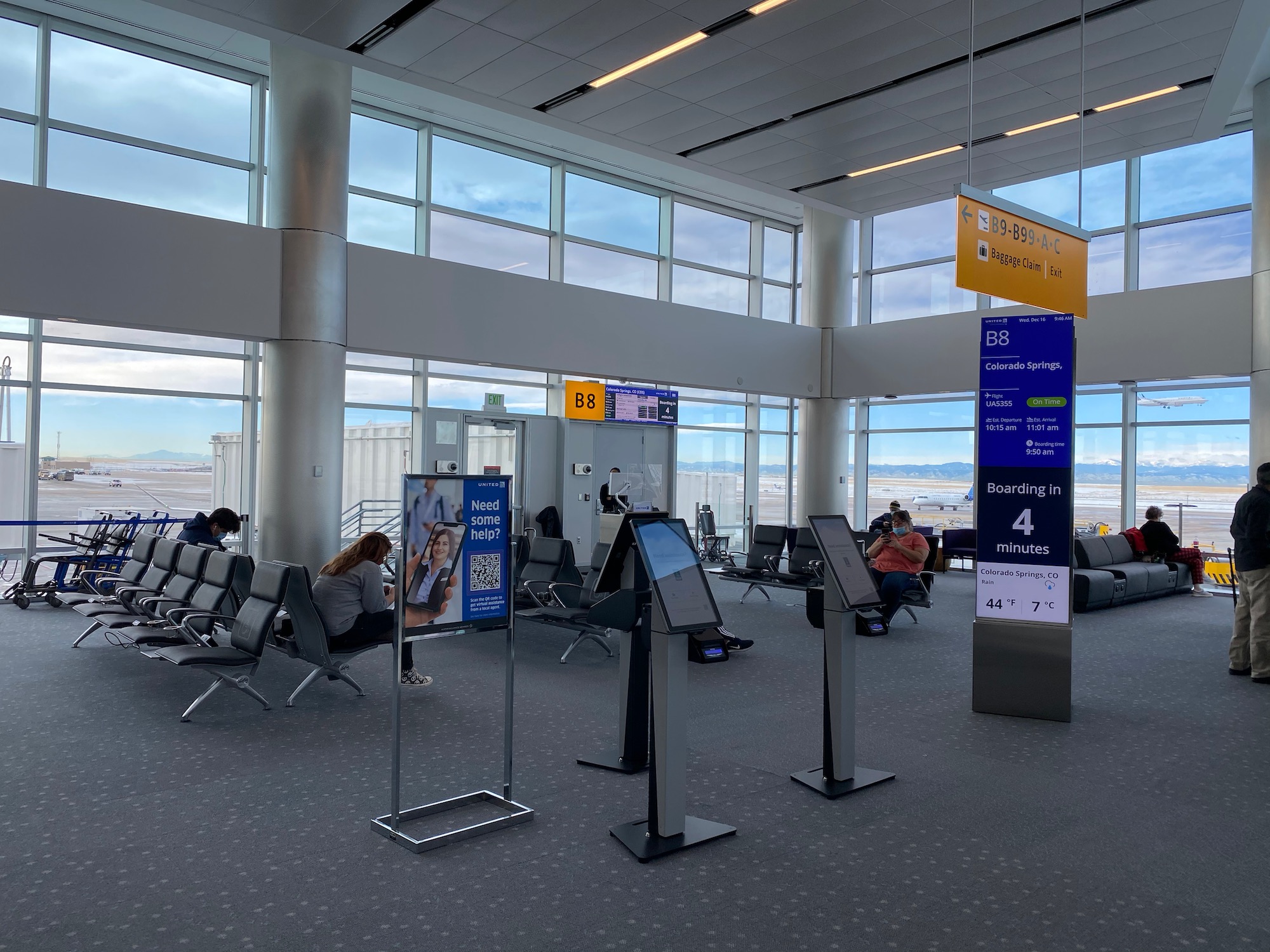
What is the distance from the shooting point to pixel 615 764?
471 cm

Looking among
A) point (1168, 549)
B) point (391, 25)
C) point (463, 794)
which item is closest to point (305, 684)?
point (463, 794)

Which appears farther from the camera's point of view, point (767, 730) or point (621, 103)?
point (621, 103)

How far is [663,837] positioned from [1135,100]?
7066 mm

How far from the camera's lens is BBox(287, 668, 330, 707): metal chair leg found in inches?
229

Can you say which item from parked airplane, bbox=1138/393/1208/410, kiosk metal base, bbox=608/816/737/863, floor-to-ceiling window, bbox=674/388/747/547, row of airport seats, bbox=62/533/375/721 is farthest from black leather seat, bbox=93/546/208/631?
parked airplane, bbox=1138/393/1208/410

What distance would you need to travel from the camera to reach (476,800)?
13.7ft

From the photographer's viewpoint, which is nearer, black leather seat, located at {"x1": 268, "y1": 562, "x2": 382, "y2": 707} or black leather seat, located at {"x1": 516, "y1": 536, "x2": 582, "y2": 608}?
black leather seat, located at {"x1": 268, "y1": 562, "x2": 382, "y2": 707}

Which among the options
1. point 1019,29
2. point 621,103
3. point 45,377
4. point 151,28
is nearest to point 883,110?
point 1019,29

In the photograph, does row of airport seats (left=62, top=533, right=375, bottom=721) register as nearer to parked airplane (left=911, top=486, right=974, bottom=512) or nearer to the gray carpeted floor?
the gray carpeted floor

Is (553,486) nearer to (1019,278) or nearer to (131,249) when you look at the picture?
(131,249)

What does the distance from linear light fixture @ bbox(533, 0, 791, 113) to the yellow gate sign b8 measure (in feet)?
5.94

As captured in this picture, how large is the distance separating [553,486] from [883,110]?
740 centimetres

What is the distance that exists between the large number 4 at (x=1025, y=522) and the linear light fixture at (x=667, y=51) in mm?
3670

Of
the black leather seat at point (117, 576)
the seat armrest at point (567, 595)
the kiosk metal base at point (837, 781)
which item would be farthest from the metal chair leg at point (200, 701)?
the kiosk metal base at point (837, 781)
